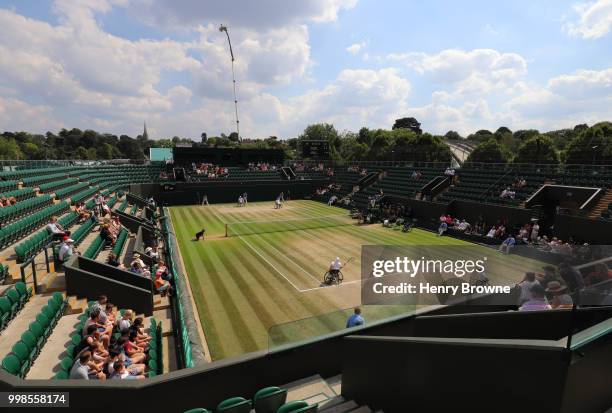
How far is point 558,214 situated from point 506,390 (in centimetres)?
2143

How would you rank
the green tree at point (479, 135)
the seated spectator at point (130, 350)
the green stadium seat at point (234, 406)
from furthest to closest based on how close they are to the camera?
the green tree at point (479, 135) < the seated spectator at point (130, 350) < the green stadium seat at point (234, 406)

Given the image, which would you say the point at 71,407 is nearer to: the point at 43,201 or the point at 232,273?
the point at 232,273

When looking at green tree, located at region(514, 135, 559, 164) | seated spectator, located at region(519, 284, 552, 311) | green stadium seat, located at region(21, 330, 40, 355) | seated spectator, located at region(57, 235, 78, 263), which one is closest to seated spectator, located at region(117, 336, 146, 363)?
green stadium seat, located at region(21, 330, 40, 355)

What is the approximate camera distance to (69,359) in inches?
284

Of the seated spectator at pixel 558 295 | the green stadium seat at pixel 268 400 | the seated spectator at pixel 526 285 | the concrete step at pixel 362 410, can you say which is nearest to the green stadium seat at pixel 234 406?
the green stadium seat at pixel 268 400

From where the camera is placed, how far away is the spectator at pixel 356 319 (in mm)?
7459

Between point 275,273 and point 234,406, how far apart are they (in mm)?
12039

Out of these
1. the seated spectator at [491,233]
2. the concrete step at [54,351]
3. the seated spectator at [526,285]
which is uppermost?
the seated spectator at [526,285]

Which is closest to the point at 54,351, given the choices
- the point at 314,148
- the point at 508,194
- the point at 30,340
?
the point at 30,340

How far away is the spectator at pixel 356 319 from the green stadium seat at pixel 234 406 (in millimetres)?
2789

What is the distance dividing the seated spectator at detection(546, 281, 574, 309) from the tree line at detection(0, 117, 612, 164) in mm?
39971

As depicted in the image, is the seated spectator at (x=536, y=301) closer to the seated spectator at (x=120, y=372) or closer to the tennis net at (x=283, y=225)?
the seated spectator at (x=120, y=372)

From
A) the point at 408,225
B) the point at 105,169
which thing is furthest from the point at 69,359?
the point at 105,169

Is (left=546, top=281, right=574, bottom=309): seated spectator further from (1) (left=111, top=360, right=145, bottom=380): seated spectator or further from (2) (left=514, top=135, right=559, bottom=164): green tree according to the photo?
(2) (left=514, top=135, right=559, bottom=164): green tree
